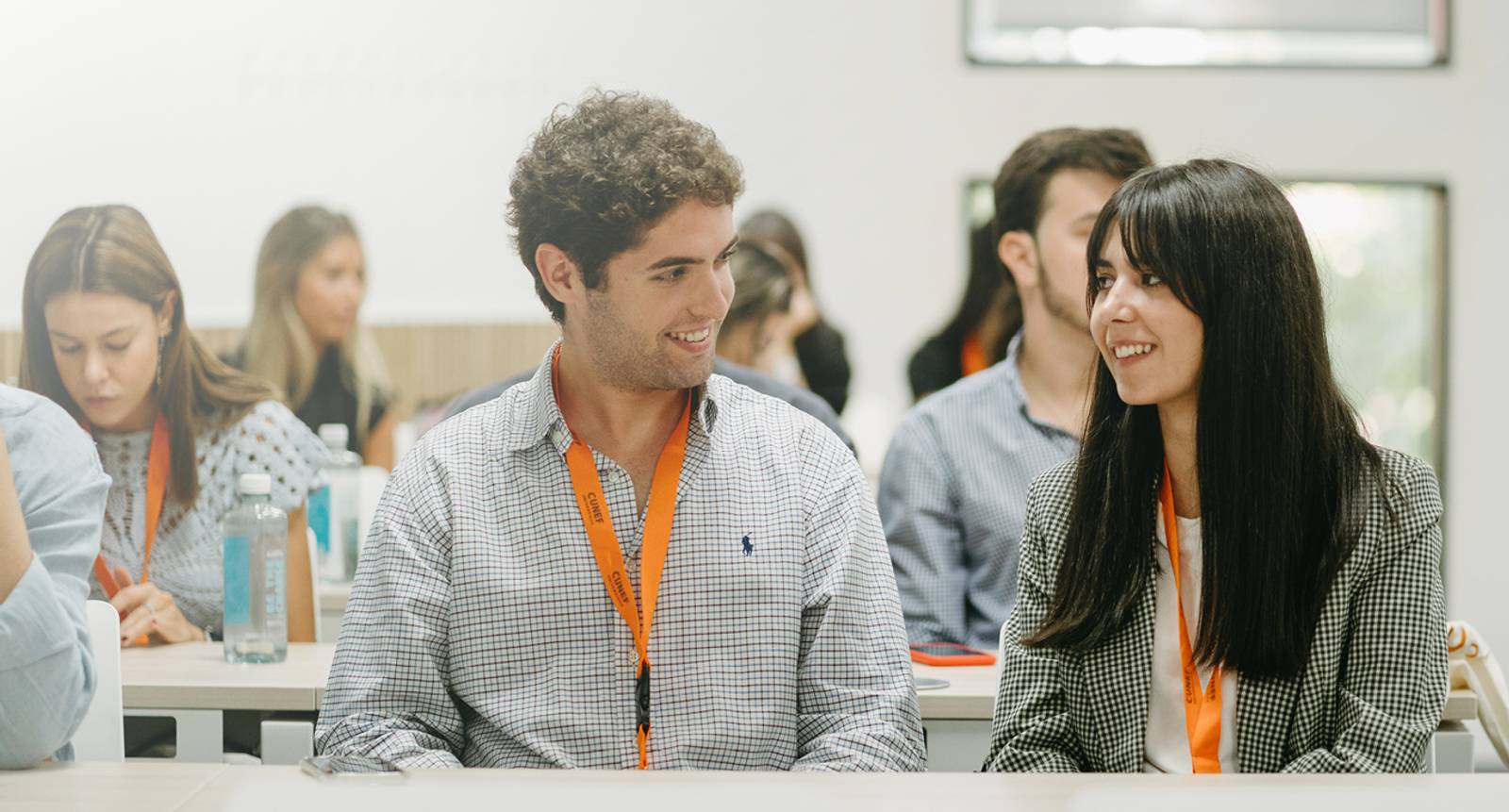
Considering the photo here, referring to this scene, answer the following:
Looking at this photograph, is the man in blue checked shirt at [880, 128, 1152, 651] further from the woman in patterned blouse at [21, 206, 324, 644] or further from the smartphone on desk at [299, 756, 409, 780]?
the smartphone on desk at [299, 756, 409, 780]

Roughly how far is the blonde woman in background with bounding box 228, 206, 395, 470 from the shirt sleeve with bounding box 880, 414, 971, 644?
5.12 ft

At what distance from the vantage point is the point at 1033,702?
1822 millimetres

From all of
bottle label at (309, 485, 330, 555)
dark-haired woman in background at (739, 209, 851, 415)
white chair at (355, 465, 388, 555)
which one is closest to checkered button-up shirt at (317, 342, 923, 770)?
bottle label at (309, 485, 330, 555)

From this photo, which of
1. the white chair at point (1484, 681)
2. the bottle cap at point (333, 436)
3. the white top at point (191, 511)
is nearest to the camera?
the white chair at point (1484, 681)

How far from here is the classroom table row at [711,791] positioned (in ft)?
4.59

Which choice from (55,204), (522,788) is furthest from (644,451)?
(55,204)

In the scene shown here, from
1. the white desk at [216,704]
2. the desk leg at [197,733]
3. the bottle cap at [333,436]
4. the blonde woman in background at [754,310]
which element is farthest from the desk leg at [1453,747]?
the bottle cap at [333,436]

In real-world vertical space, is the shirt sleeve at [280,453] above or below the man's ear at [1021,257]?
below

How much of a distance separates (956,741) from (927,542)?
49 centimetres

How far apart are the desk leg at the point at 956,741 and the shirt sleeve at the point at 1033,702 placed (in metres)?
0.38

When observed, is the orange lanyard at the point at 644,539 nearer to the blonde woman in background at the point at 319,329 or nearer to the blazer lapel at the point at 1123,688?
A: the blazer lapel at the point at 1123,688

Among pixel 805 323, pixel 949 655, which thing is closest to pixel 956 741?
A: pixel 949 655

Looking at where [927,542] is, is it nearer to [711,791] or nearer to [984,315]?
[984,315]

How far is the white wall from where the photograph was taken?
490 cm
